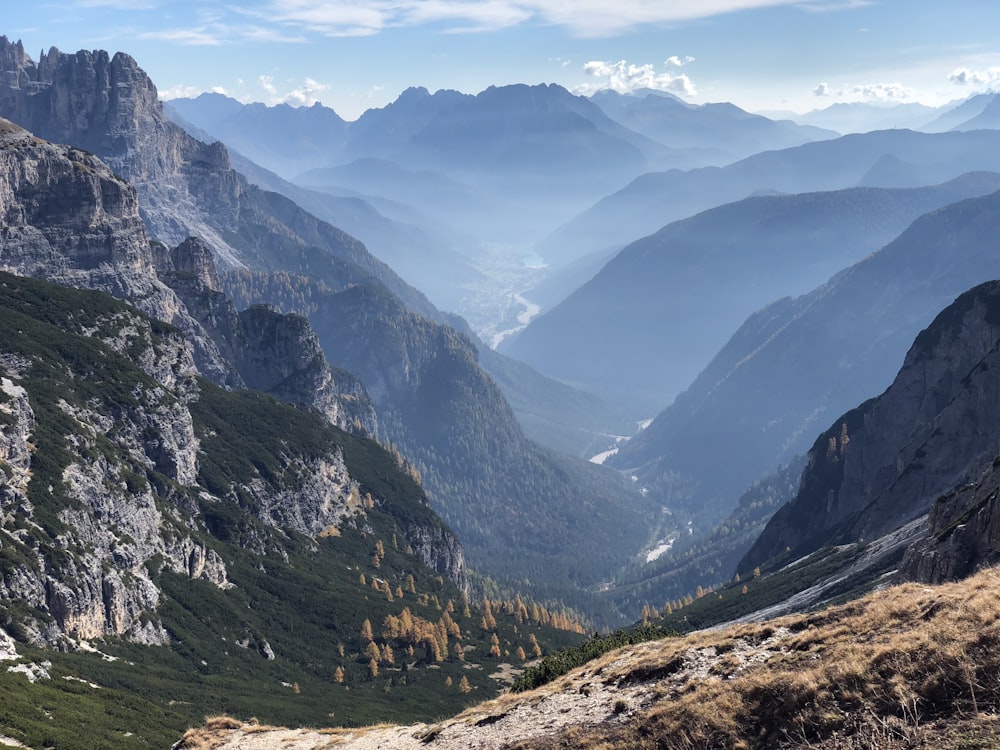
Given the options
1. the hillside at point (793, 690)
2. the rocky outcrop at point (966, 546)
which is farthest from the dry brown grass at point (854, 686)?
the rocky outcrop at point (966, 546)

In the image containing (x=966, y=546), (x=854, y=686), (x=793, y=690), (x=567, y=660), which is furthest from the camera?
(x=966, y=546)

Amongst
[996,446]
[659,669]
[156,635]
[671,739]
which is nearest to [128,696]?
[156,635]

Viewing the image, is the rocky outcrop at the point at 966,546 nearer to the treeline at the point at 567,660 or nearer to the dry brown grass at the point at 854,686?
the treeline at the point at 567,660

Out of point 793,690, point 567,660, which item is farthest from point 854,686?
point 567,660

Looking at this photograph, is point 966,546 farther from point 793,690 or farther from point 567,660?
point 793,690

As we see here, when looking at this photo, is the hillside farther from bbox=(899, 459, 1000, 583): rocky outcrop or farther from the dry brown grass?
bbox=(899, 459, 1000, 583): rocky outcrop

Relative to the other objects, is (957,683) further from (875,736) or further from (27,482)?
(27,482)
